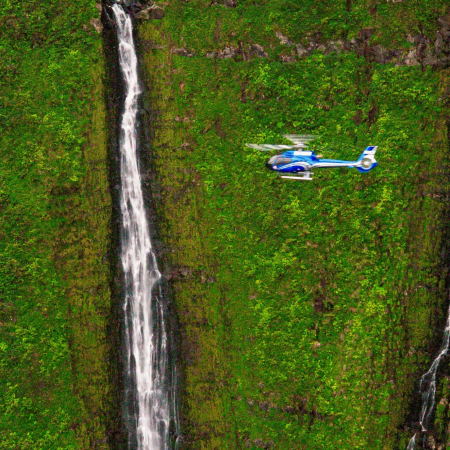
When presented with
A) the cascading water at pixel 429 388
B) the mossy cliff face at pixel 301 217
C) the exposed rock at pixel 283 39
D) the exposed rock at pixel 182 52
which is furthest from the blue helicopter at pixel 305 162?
the cascading water at pixel 429 388

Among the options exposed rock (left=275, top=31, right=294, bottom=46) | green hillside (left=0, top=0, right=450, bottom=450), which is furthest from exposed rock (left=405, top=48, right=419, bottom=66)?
exposed rock (left=275, top=31, right=294, bottom=46)

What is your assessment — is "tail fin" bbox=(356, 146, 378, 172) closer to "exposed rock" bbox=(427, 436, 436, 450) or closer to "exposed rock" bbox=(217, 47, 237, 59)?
"exposed rock" bbox=(217, 47, 237, 59)

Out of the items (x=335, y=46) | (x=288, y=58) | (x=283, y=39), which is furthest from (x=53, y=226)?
(x=335, y=46)

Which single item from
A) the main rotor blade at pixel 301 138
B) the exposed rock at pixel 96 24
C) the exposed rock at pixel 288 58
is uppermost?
the exposed rock at pixel 96 24

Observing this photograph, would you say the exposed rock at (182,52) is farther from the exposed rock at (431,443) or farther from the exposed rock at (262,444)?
the exposed rock at (431,443)

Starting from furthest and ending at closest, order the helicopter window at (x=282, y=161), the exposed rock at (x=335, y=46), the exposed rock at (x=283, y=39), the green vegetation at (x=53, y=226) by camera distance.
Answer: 1. the exposed rock at (x=283, y=39)
2. the exposed rock at (x=335, y=46)
3. the helicopter window at (x=282, y=161)
4. the green vegetation at (x=53, y=226)

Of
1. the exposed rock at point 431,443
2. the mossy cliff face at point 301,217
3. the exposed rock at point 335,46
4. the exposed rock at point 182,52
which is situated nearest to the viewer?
the exposed rock at point 431,443
